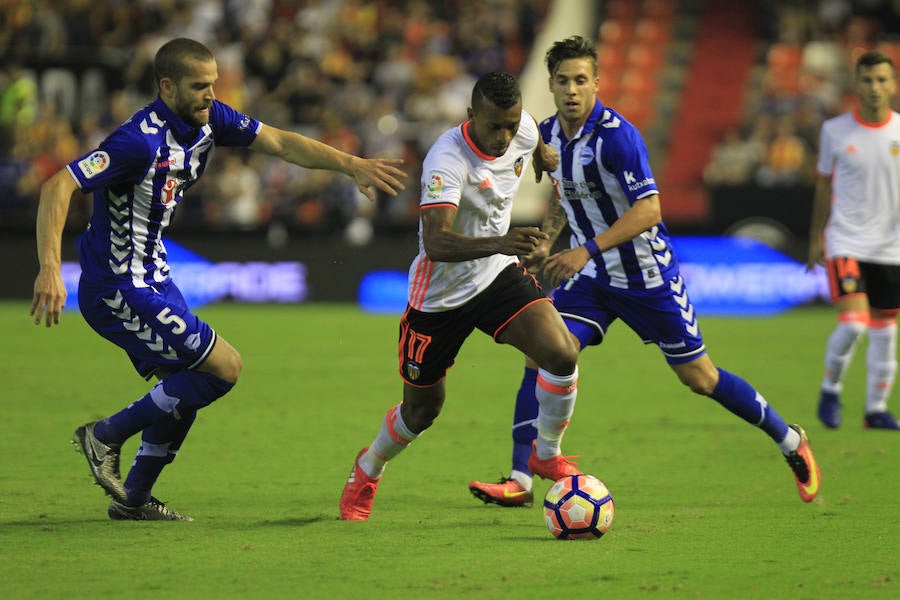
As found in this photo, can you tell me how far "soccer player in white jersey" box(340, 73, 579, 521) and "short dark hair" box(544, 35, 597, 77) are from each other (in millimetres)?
426

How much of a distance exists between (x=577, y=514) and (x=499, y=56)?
1724 cm

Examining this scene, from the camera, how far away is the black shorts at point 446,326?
607 cm

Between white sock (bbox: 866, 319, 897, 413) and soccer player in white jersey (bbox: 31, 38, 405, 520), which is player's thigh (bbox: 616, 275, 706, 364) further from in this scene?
white sock (bbox: 866, 319, 897, 413)

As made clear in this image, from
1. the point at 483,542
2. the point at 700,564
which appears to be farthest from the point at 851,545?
the point at 483,542

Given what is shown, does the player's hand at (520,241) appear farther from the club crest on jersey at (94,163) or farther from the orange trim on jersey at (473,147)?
the club crest on jersey at (94,163)

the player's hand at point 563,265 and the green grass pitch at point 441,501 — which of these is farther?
the player's hand at point 563,265

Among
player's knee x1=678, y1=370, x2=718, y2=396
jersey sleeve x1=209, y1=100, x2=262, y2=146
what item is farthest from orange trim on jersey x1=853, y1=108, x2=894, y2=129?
jersey sleeve x1=209, y1=100, x2=262, y2=146

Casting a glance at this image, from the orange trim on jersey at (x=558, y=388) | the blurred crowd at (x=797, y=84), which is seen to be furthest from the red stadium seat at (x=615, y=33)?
the orange trim on jersey at (x=558, y=388)

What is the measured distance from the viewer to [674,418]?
9.52 metres

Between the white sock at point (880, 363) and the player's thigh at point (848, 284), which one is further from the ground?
the player's thigh at point (848, 284)

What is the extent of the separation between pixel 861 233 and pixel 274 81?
561 inches

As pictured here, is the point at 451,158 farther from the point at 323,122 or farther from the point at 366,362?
the point at 323,122

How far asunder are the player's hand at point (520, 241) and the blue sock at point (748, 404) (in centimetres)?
152

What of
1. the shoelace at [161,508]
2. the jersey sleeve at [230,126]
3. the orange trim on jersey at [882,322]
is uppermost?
the jersey sleeve at [230,126]
